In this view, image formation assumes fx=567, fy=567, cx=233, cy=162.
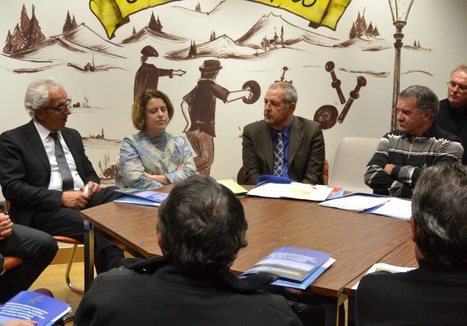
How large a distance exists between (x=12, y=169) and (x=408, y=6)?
356 centimetres

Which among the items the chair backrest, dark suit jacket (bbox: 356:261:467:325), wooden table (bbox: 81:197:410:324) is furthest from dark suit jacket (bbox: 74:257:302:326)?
the chair backrest

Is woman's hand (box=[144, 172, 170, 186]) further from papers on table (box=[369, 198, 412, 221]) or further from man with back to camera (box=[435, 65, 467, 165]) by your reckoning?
man with back to camera (box=[435, 65, 467, 165])

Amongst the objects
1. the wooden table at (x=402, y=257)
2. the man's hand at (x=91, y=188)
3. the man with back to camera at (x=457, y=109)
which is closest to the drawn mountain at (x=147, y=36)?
the man's hand at (x=91, y=188)

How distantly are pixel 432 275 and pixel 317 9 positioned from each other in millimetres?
3760

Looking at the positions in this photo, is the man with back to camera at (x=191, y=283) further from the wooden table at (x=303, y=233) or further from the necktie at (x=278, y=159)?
the necktie at (x=278, y=159)

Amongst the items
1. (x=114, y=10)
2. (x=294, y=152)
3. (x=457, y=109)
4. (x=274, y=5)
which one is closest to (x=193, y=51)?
(x=114, y=10)

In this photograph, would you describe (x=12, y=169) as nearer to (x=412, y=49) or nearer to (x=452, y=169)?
(x=452, y=169)

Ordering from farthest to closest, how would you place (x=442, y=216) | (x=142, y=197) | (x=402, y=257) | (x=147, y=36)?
(x=147, y=36), (x=142, y=197), (x=402, y=257), (x=442, y=216)

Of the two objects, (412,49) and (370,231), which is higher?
(412,49)

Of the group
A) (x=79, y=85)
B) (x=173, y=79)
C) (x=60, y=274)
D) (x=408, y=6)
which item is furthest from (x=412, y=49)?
(x=60, y=274)

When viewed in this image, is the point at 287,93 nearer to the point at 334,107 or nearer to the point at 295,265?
the point at 334,107

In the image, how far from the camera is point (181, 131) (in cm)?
454

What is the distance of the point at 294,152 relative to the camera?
13.5ft

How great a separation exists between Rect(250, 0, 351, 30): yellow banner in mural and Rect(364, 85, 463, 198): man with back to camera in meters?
1.52
